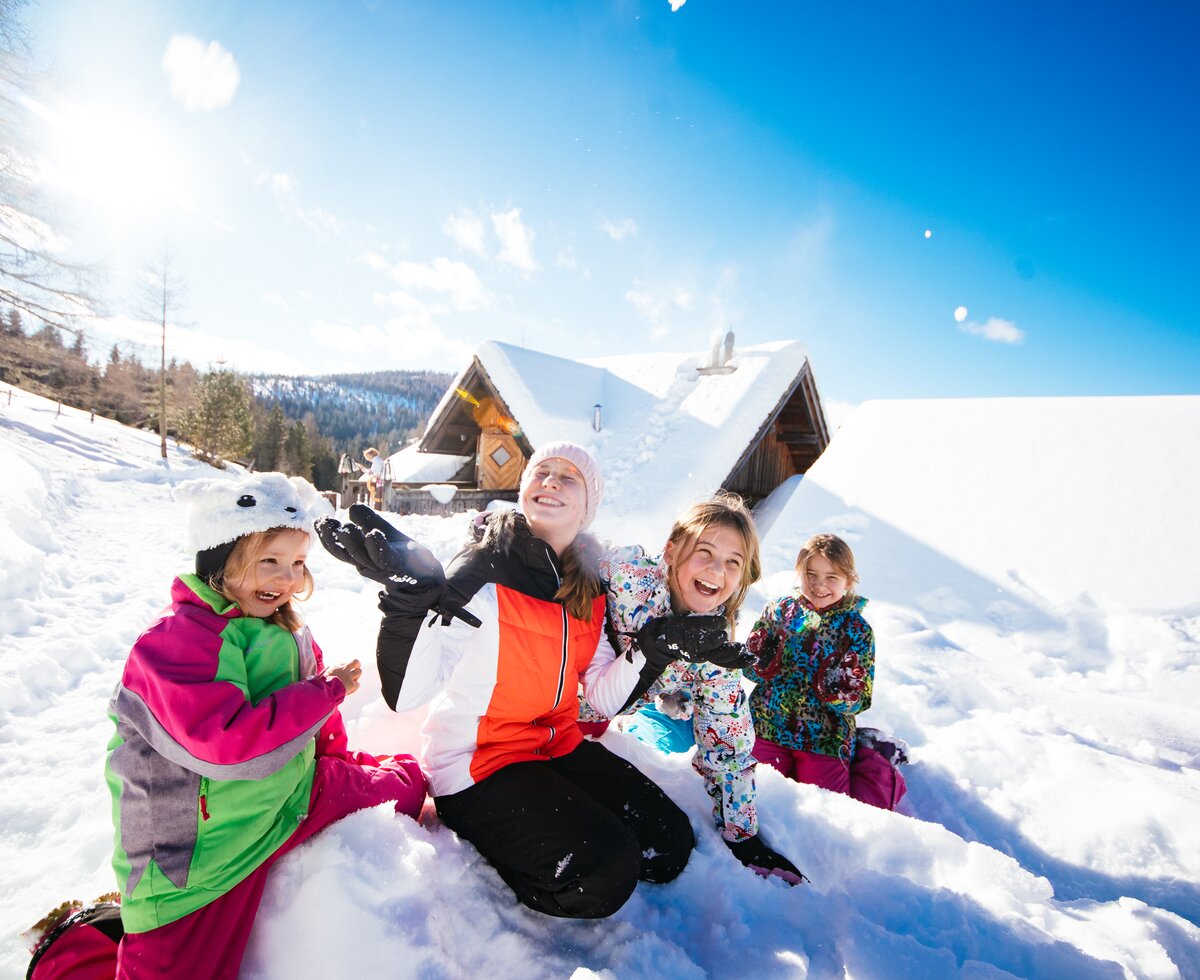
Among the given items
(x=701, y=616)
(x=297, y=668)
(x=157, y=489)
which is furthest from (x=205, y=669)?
(x=157, y=489)

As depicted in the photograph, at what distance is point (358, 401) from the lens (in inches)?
4412

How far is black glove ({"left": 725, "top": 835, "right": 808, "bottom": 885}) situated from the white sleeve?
0.71 meters

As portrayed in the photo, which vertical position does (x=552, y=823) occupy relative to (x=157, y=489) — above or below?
above

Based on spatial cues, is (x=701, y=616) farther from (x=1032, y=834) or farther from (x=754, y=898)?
(x=1032, y=834)

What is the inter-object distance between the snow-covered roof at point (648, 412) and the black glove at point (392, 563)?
237 inches

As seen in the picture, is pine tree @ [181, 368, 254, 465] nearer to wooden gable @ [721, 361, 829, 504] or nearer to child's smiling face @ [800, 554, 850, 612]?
wooden gable @ [721, 361, 829, 504]

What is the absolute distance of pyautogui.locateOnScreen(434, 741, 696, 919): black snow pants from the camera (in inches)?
63.7

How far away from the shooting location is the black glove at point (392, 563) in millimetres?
1626

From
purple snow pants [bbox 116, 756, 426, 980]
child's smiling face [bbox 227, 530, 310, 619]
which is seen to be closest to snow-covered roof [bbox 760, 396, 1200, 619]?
purple snow pants [bbox 116, 756, 426, 980]

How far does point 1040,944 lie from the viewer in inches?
62.4

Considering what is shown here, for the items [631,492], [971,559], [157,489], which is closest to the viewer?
[971,559]

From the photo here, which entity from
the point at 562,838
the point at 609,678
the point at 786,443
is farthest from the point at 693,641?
the point at 786,443

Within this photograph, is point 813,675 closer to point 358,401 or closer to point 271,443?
point 271,443

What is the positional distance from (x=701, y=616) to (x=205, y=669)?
1.63 m
